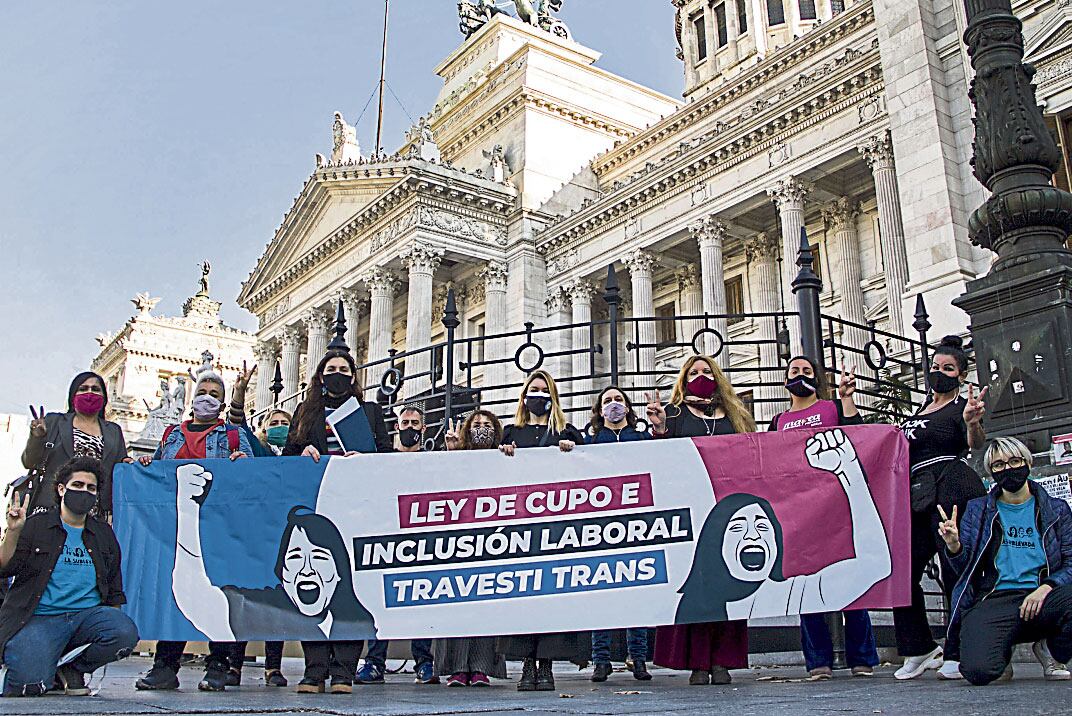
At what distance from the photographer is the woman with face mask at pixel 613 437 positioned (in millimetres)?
6414

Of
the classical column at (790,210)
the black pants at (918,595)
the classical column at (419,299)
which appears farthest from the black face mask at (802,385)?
the classical column at (419,299)

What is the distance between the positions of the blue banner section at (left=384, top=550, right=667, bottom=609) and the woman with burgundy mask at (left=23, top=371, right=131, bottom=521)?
7.71 feet

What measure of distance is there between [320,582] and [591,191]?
33196mm

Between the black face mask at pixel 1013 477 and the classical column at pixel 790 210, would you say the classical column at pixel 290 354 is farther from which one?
the black face mask at pixel 1013 477

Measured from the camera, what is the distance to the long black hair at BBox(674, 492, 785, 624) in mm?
6039

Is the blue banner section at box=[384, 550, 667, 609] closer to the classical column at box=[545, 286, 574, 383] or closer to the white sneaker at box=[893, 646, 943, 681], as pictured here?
the white sneaker at box=[893, 646, 943, 681]

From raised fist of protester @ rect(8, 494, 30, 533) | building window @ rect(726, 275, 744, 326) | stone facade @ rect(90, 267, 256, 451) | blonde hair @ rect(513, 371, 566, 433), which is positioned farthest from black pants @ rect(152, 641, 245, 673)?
stone facade @ rect(90, 267, 256, 451)

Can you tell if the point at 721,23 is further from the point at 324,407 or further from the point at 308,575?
the point at 308,575

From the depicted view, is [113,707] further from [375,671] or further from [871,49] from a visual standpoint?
[871,49]

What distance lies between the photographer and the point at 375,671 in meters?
6.90

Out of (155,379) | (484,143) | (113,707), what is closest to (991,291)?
(113,707)

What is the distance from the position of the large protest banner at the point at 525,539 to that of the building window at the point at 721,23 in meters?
47.5

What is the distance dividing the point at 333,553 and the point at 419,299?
92.0ft

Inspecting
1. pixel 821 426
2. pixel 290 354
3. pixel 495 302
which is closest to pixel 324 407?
pixel 821 426
